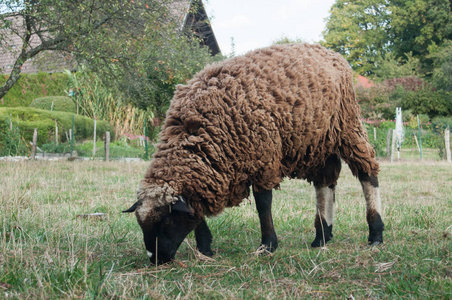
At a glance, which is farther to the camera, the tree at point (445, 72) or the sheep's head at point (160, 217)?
the tree at point (445, 72)

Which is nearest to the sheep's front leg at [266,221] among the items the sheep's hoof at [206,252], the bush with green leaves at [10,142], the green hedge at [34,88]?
the sheep's hoof at [206,252]

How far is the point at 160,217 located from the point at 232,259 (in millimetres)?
780

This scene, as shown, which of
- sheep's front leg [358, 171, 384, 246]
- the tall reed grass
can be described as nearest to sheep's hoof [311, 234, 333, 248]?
sheep's front leg [358, 171, 384, 246]

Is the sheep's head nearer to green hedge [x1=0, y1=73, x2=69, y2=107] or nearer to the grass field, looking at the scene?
the grass field

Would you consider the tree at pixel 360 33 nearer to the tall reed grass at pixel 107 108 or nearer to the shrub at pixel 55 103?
the tall reed grass at pixel 107 108

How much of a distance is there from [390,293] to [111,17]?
29.4 feet

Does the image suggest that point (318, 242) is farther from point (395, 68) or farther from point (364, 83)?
point (364, 83)

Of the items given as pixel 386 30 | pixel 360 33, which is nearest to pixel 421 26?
pixel 386 30

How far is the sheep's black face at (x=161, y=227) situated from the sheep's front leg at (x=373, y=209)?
7.08 ft

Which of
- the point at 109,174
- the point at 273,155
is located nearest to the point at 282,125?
the point at 273,155

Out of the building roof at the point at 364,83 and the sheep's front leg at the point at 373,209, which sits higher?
the building roof at the point at 364,83

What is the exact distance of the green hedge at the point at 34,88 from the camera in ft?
74.3

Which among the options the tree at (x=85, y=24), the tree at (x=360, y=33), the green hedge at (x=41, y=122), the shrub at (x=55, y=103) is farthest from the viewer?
the tree at (x=360, y=33)

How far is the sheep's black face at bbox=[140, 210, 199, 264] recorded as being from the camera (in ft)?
12.3
